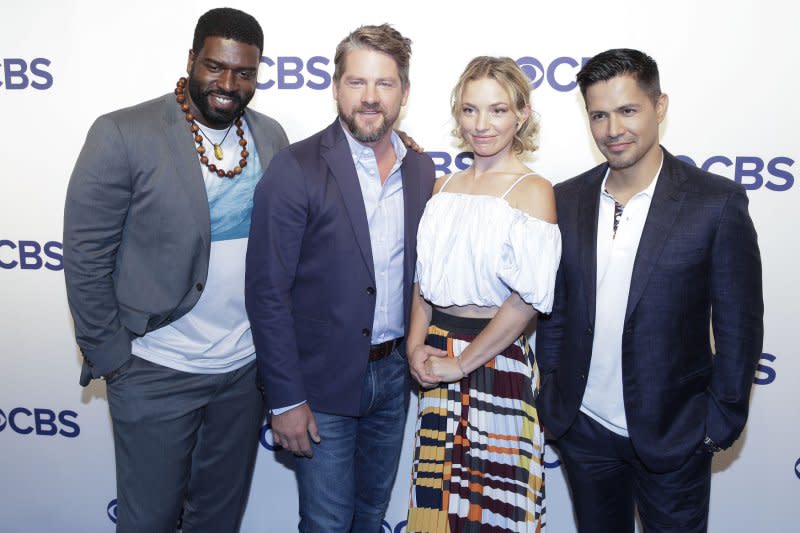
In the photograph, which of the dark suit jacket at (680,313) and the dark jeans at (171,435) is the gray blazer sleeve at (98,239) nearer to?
the dark jeans at (171,435)

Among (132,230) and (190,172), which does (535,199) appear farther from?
(132,230)

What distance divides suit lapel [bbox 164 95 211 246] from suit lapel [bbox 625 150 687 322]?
133 cm

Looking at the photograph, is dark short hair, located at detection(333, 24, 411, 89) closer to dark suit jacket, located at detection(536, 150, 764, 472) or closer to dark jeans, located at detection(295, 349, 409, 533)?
dark suit jacket, located at detection(536, 150, 764, 472)

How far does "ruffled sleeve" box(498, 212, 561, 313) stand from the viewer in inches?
76.7

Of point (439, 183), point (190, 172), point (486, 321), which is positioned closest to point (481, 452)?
point (486, 321)

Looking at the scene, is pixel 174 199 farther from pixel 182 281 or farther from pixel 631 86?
pixel 631 86

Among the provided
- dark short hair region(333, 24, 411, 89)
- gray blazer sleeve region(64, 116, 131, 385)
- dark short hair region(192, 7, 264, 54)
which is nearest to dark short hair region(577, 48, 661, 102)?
dark short hair region(333, 24, 411, 89)

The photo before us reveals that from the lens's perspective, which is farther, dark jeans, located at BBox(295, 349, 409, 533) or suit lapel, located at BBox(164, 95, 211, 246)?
dark jeans, located at BBox(295, 349, 409, 533)

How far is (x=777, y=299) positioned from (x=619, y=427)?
1245 mm

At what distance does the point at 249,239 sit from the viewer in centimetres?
207

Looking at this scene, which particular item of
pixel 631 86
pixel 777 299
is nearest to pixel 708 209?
pixel 631 86

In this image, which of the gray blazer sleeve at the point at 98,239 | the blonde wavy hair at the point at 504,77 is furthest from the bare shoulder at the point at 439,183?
the gray blazer sleeve at the point at 98,239

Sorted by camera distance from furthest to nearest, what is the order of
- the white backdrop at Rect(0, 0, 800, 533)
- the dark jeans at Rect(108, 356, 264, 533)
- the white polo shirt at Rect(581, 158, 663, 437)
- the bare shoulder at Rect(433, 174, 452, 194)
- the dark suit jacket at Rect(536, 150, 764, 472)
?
the white backdrop at Rect(0, 0, 800, 533)
the bare shoulder at Rect(433, 174, 452, 194)
the dark jeans at Rect(108, 356, 264, 533)
the white polo shirt at Rect(581, 158, 663, 437)
the dark suit jacket at Rect(536, 150, 764, 472)

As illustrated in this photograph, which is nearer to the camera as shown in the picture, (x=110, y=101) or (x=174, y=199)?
(x=174, y=199)
